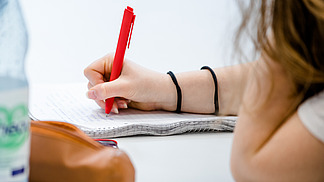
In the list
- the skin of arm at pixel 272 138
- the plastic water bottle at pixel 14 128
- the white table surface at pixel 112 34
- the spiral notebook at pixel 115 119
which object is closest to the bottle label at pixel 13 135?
the plastic water bottle at pixel 14 128

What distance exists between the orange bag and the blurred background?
122 centimetres

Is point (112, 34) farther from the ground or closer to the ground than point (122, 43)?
closer to the ground

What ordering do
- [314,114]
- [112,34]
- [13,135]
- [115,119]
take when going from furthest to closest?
[112,34] < [115,119] < [314,114] < [13,135]

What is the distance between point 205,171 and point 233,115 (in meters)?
0.26

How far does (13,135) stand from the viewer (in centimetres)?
33

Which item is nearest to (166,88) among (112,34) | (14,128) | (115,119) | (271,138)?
(115,119)

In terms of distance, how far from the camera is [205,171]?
580 millimetres

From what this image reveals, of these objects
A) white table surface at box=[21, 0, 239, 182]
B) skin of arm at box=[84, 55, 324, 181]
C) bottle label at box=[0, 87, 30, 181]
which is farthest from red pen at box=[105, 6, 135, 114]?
white table surface at box=[21, 0, 239, 182]

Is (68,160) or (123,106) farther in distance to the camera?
(123,106)

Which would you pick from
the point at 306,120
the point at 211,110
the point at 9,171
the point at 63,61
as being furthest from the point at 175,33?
the point at 9,171

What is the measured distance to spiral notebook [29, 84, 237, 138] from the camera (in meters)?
0.71

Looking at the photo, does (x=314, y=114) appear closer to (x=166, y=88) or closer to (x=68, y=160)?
(x=68, y=160)

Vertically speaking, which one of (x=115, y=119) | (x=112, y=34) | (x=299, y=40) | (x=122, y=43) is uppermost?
(x=299, y=40)

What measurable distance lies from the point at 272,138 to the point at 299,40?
10 cm
